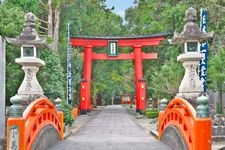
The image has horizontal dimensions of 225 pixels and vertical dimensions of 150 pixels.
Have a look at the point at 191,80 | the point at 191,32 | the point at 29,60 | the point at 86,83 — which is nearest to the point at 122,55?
the point at 86,83

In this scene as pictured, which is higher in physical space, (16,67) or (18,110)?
(16,67)

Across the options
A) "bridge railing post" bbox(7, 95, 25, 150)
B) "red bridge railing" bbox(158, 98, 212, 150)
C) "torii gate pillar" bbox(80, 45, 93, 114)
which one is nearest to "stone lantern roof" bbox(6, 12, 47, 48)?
"bridge railing post" bbox(7, 95, 25, 150)

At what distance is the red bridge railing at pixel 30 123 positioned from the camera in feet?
29.8

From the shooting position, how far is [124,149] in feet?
39.3

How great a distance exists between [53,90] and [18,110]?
14.8 m

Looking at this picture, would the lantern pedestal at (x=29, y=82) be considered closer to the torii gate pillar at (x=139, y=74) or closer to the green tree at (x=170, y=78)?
the green tree at (x=170, y=78)

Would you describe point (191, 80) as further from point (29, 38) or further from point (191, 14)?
point (29, 38)

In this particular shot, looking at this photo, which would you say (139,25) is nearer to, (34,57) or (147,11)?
(147,11)

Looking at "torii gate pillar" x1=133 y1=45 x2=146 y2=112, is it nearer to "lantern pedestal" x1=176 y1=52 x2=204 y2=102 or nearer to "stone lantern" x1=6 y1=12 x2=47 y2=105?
"stone lantern" x1=6 y1=12 x2=47 y2=105

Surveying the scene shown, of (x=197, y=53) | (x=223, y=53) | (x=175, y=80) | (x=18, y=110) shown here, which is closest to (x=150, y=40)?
(x=175, y=80)

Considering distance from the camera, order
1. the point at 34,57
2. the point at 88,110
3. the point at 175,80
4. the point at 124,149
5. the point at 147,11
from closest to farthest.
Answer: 1. the point at 124,149
2. the point at 34,57
3. the point at 175,80
4. the point at 88,110
5. the point at 147,11

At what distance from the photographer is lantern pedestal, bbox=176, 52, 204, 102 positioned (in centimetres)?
1209

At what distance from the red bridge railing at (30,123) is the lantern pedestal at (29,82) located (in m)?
0.44

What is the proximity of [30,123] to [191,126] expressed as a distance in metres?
3.65
